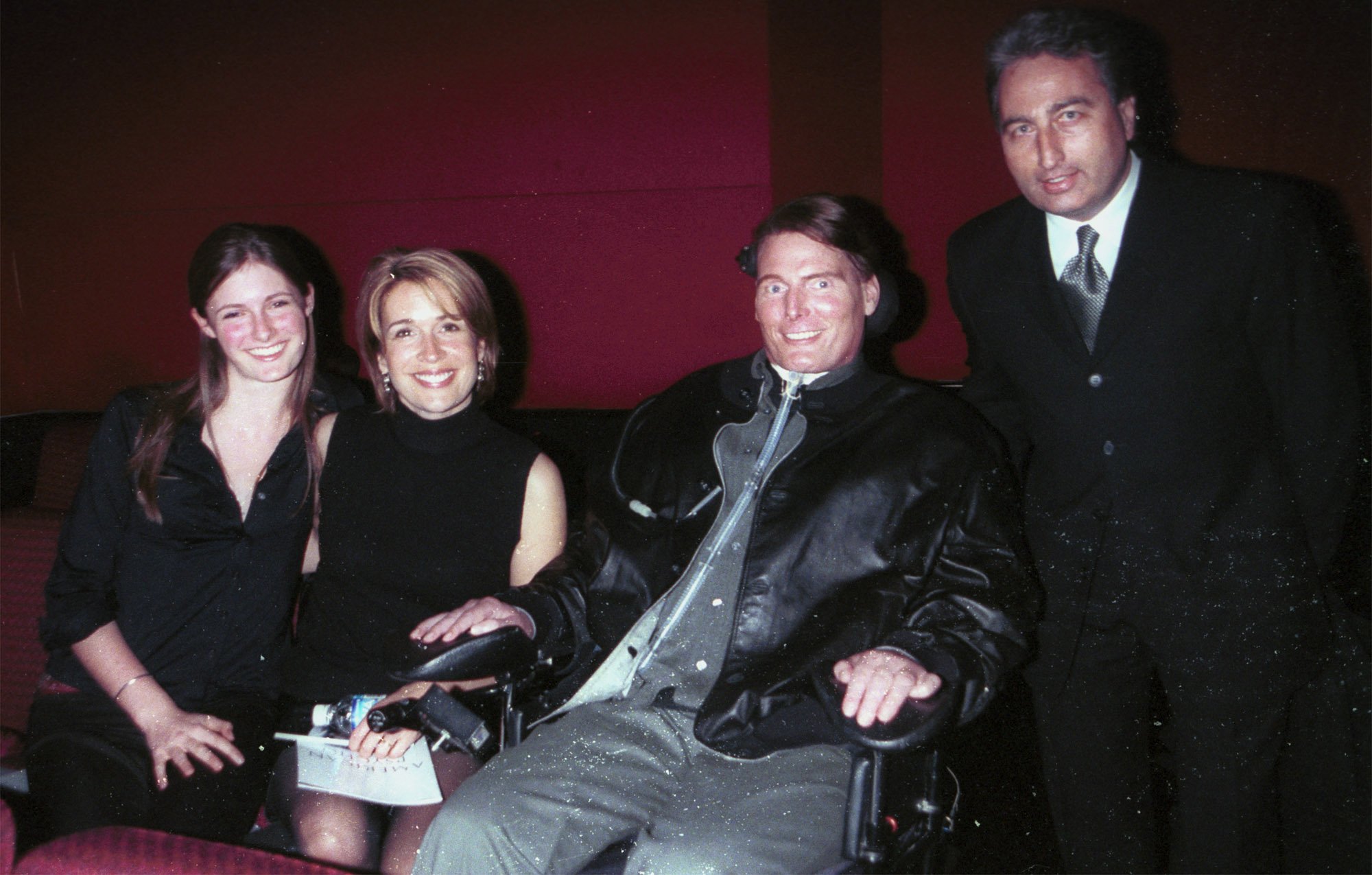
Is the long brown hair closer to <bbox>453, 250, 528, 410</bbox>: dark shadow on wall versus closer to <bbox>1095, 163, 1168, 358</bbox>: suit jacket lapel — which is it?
<bbox>453, 250, 528, 410</bbox>: dark shadow on wall

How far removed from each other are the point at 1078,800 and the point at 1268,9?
2.37 meters

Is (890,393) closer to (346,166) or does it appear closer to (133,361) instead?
(346,166)

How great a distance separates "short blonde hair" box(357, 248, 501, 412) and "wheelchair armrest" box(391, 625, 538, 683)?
0.74 m

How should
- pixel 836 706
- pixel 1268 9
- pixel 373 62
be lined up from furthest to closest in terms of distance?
pixel 373 62, pixel 1268 9, pixel 836 706

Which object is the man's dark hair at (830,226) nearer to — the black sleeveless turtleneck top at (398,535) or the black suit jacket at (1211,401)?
the black suit jacket at (1211,401)

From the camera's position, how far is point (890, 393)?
79.7 inches

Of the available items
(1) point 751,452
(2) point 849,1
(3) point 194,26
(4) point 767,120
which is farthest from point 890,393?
(3) point 194,26

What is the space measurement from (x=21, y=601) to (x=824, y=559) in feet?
7.89

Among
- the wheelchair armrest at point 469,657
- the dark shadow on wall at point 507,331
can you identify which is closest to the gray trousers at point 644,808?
the wheelchair armrest at point 469,657

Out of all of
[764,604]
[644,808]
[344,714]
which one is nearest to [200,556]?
[344,714]

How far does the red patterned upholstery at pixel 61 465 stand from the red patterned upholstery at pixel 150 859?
87.0 inches

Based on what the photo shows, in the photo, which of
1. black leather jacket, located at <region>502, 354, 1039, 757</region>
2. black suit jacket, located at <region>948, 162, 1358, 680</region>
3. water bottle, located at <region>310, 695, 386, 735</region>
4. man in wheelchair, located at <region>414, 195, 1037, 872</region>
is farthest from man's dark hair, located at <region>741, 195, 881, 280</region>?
water bottle, located at <region>310, 695, 386, 735</region>

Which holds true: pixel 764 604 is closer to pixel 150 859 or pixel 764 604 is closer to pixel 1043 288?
pixel 1043 288

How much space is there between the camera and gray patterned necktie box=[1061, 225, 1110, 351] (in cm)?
194
